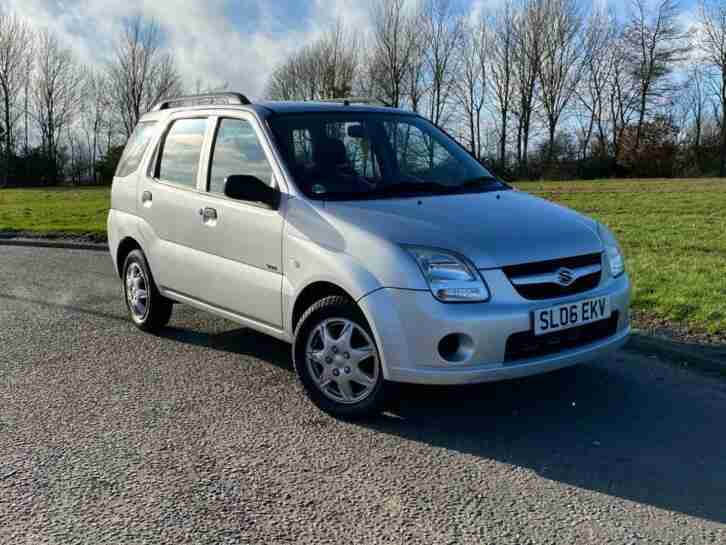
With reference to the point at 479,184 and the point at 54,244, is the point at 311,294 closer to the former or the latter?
the point at 479,184

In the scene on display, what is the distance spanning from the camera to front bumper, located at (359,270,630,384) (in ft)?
13.2

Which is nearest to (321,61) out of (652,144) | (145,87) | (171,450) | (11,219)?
(145,87)

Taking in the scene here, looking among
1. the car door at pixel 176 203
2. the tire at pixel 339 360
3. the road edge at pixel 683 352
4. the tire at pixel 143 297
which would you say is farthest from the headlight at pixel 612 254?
the tire at pixel 143 297

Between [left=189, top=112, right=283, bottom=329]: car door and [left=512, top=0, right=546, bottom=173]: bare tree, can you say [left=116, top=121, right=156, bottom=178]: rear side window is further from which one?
[left=512, top=0, right=546, bottom=173]: bare tree

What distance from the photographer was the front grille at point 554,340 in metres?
4.11


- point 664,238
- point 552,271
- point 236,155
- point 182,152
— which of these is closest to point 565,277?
point 552,271

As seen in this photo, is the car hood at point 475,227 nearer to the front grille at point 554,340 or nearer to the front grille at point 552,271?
the front grille at point 552,271

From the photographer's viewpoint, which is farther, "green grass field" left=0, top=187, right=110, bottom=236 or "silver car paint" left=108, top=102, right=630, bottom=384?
"green grass field" left=0, top=187, right=110, bottom=236

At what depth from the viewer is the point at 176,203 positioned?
5914 mm

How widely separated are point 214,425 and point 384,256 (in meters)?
1.42

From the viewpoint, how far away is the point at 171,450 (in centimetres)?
409

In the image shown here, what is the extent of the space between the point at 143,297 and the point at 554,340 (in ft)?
12.7

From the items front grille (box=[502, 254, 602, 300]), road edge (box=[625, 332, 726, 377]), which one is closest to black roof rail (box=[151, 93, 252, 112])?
front grille (box=[502, 254, 602, 300])

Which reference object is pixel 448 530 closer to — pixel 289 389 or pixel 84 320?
pixel 289 389
